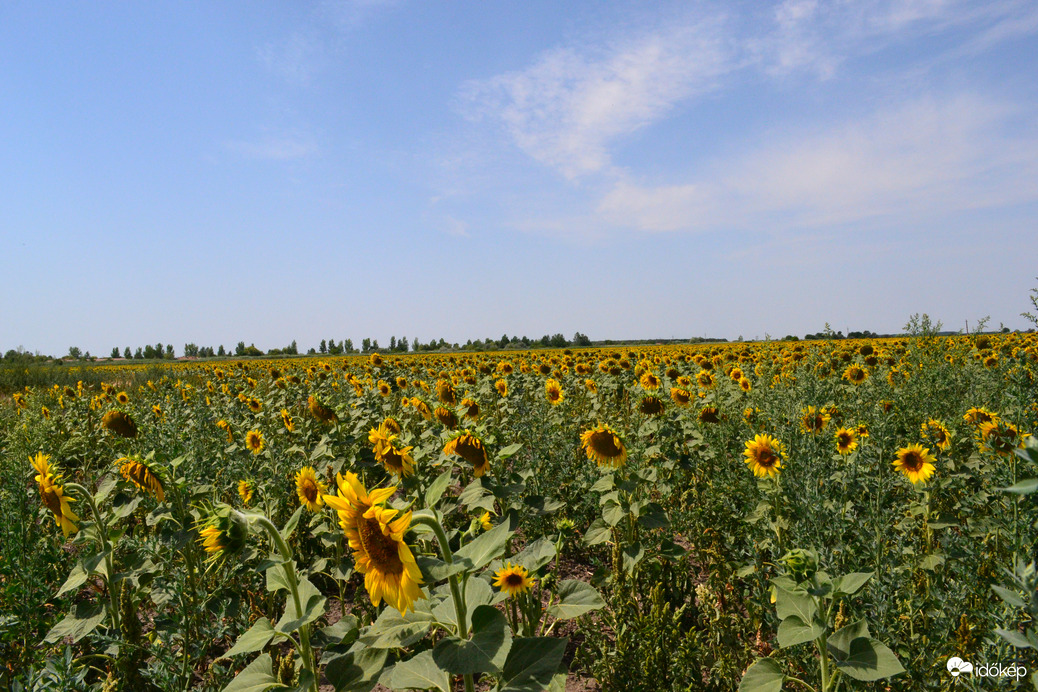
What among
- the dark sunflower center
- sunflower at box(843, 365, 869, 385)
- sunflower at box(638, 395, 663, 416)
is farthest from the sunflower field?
sunflower at box(843, 365, 869, 385)

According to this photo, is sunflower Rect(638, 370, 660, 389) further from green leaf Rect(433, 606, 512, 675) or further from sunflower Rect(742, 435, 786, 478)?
green leaf Rect(433, 606, 512, 675)

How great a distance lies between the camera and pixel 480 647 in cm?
128

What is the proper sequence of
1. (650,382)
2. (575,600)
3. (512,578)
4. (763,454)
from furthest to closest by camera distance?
(650,382), (763,454), (512,578), (575,600)

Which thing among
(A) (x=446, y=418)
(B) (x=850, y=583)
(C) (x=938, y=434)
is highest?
(A) (x=446, y=418)

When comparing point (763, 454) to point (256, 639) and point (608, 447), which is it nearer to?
point (608, 447)

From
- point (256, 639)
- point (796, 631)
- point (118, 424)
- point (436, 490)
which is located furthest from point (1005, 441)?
point (118, 424)

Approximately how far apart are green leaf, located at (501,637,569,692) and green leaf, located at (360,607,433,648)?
0.78 ft

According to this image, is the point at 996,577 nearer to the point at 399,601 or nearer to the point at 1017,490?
the point at 1017,490

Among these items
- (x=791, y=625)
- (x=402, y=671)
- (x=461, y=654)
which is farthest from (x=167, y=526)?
(x=791, y=625)

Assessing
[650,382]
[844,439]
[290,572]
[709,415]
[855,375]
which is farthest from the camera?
[855,375]

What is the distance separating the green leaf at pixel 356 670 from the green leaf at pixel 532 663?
355 millimetres

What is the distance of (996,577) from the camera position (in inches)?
102

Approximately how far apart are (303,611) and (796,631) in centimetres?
149

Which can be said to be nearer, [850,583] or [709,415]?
[850,583]
